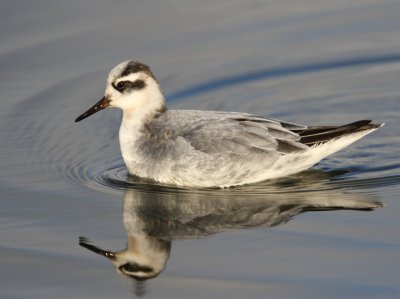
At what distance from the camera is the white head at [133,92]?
44.5ft

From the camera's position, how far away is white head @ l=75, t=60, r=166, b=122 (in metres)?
13.6

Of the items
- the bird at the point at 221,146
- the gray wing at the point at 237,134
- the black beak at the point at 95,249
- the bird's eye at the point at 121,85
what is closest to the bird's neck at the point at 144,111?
the bird at the point at 221,146

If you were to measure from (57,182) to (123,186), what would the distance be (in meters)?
0.81

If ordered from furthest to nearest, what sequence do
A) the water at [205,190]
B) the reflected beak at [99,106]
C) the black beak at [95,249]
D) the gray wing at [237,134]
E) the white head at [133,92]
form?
the reflected beak at [99,106]
the white head at [133,92]
the gray wing at [237,134]
the black beak at [95,249]
the water at [205,190]

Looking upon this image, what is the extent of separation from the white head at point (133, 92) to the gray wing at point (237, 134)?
62cm

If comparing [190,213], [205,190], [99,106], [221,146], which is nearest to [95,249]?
[190,213]

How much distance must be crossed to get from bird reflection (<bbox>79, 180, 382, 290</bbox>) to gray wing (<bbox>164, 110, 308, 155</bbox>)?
60 cm

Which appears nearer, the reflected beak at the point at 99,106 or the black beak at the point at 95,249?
the black beak at the point at 95,249

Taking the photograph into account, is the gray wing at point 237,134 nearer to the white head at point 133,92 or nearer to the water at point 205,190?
the water at point 205,190

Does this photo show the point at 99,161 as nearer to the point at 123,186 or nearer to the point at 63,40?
the point at 123,186

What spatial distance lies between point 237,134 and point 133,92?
5.11ft

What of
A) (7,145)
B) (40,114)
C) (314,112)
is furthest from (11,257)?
(314,112)

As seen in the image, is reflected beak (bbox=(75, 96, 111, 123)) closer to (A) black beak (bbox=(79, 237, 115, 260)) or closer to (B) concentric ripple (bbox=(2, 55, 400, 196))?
(B) concentric ripple (bbox=(2, 55, 400, 196))

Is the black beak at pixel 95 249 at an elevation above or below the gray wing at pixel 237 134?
below
